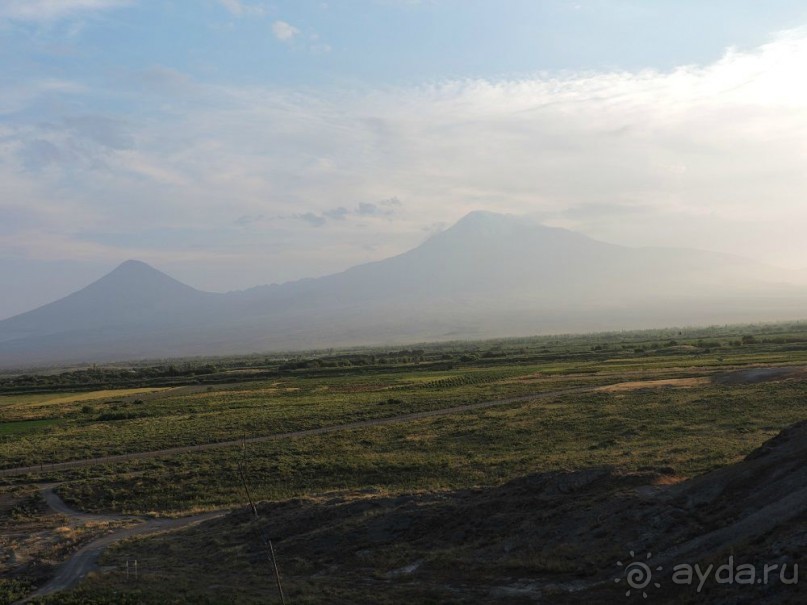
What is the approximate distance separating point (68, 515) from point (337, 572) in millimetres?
14773

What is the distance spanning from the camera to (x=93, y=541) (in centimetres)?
2047

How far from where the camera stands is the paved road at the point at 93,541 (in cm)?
1661

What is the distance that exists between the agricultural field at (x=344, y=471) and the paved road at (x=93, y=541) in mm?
142

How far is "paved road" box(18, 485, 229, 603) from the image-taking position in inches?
654

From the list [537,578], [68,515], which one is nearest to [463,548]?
[537,578]

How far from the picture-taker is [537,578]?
13148mm
